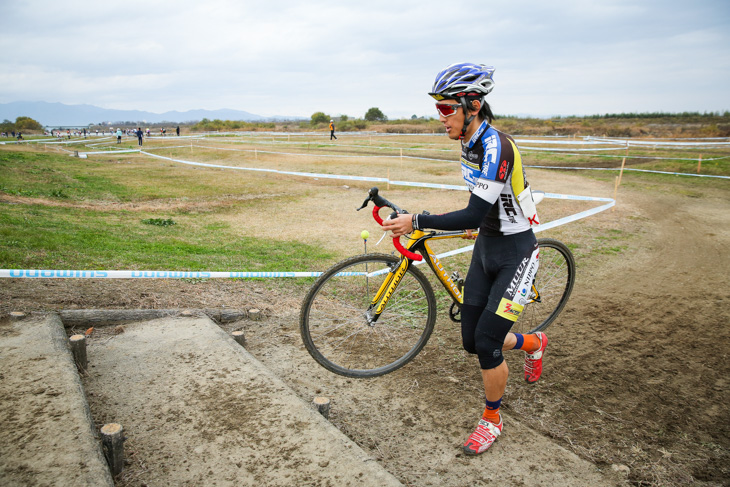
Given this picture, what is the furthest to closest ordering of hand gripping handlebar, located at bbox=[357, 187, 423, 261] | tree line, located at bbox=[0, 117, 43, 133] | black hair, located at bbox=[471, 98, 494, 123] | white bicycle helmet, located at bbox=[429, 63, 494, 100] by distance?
1. tree line, located at bbox=[0, 117, 43, 133]
2. hand gripping handlebar, located at bbox=[357, 187, 423, 261]
3. black hair, located at bbox=[471, 98, 494, 123]
4. white bicycle helmet, located at bbox=[429, 63, 494, 100]

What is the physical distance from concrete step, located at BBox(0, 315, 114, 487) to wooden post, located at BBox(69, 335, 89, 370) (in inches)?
2.2

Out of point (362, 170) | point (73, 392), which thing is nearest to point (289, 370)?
point (73, 392)

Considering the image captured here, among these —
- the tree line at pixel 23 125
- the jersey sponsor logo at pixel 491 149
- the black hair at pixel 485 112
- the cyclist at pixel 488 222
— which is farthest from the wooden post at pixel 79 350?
the tree line at pixel 23 125

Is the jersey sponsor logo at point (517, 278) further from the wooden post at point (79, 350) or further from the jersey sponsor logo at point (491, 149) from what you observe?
the wooden post at point (79, 350)

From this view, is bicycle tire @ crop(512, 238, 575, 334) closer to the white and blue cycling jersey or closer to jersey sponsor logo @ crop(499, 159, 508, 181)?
the white and blue cycling jersey

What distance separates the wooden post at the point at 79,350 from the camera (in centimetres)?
360

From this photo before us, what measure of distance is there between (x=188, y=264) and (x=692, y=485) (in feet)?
21.1

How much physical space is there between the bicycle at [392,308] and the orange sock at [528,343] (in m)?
0.57

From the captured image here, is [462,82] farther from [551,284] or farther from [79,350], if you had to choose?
[79,350]

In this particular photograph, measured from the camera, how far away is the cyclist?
10.4ft

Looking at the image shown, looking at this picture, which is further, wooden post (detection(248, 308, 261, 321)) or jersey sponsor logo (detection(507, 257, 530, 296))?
wooden post (detection(248, 308, 261, 321))

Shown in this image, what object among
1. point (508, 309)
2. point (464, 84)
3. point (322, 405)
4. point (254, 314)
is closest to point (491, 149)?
point (464, 84)

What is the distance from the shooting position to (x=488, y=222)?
11.4 feet

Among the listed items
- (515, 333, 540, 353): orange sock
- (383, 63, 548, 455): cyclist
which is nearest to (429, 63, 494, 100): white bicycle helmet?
(383, 63, 548, 455): cyclist
